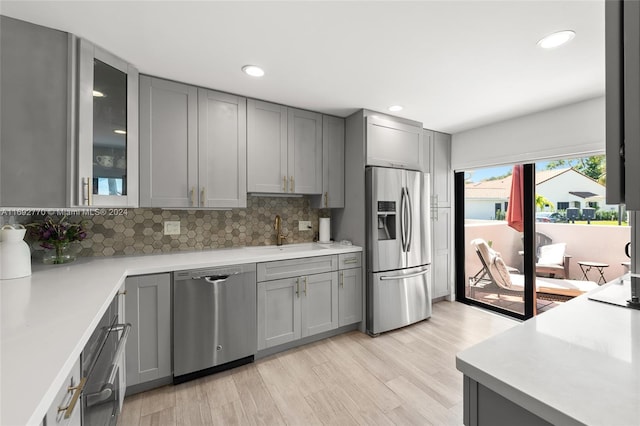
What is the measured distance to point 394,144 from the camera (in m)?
3.14

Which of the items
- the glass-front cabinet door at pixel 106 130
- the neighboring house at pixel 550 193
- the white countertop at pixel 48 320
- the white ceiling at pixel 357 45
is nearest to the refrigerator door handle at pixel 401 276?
the neighboring house at pixel 550 193

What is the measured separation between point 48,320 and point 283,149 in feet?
7.16

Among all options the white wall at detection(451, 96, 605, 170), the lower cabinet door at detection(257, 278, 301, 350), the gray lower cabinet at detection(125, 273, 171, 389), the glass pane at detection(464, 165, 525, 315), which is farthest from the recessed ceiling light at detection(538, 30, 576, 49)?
the gray lower cabinet at detection(125, 273, 171, 389)

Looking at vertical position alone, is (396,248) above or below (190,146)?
below

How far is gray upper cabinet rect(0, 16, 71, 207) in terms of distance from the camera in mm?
1491

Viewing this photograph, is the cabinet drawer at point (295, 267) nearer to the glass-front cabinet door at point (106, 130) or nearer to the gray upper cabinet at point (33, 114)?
the glass-front cabinet door at point (106, 130)

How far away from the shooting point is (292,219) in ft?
10.4

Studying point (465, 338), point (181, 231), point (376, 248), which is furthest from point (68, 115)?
point (465, 338)

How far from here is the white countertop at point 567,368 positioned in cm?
55

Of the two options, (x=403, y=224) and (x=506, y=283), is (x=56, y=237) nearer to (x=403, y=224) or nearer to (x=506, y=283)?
(x=403, y=224)

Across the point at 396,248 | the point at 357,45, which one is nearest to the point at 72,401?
the point at 357,45

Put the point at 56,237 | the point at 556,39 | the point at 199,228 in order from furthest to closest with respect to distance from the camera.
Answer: the point at 199,228, the point at 56,237, the point at 556,39

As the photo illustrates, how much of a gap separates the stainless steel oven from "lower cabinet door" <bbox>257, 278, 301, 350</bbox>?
1.06m

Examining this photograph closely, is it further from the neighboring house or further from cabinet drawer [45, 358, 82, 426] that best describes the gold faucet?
the neighboring house
